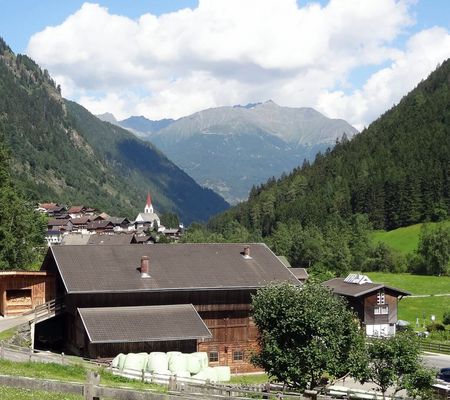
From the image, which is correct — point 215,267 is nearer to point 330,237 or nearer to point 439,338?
point 439,338

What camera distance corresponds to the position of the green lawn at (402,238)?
498ft

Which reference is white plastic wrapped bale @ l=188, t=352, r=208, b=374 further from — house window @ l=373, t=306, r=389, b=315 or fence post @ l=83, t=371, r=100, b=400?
house window @ l=373, t=306, r=389, b=315

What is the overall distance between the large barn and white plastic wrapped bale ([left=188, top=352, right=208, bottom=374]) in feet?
6.99

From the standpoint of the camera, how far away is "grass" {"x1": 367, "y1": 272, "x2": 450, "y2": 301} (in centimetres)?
10856

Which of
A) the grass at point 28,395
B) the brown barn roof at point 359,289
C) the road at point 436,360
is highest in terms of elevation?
the brown barn roof at point 359,289

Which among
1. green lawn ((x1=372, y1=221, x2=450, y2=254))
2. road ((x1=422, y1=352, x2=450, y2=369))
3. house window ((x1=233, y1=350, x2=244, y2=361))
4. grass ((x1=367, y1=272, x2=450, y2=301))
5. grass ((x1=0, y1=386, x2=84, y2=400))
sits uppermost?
green lawn ((x1=372, y1=221, x2=450, y2=254))

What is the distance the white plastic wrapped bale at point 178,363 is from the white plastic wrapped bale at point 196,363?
0.34 m

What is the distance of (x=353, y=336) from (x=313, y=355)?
11.7 feet

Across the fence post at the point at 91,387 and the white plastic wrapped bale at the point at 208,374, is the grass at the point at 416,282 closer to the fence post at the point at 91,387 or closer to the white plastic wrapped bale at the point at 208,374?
the white plastic wrapped bale at the point at 208,374

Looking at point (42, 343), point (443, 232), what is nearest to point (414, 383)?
point (42, 343)

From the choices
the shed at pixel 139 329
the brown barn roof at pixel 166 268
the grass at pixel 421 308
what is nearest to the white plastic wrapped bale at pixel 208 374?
the shed at pixel 139 329

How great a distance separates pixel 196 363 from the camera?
135 ft

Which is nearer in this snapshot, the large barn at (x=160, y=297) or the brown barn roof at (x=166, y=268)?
the large barn at (x=160, y=297)

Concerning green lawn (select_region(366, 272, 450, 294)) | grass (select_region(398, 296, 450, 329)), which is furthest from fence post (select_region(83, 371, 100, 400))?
green lawn (select_region(366, 272, 450, 294))
